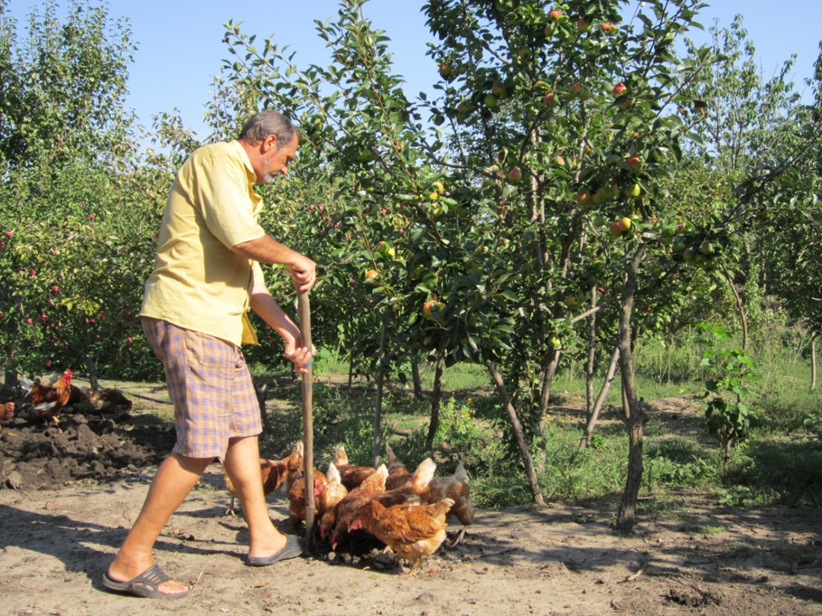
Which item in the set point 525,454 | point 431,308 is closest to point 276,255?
point 431,308

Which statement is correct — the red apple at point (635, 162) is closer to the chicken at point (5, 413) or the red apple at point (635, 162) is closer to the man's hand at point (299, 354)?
the man's hand at point (299, 354)

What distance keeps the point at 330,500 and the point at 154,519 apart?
0.98m

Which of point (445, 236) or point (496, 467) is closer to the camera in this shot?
point (445, 236)

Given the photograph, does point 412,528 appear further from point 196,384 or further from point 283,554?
point 196,384

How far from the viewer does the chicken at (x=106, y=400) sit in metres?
7.55

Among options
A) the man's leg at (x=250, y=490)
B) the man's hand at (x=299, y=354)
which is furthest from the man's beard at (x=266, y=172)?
the man's leg at (x=250, y=490)

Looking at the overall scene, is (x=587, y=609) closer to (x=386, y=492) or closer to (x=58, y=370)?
(x=386, y=492)

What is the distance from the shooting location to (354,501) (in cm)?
375

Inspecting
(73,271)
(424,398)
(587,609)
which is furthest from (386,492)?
(424,398)

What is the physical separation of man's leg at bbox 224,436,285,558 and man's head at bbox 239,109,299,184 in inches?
48.2

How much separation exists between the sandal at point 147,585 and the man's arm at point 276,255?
136 centimetres

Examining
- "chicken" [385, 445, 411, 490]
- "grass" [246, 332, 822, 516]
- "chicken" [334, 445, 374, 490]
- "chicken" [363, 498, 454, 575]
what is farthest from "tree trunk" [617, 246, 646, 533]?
"chicken" [334, 445, 374, 490]

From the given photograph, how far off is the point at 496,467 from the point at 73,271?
13.8 ft

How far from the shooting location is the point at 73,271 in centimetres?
688
